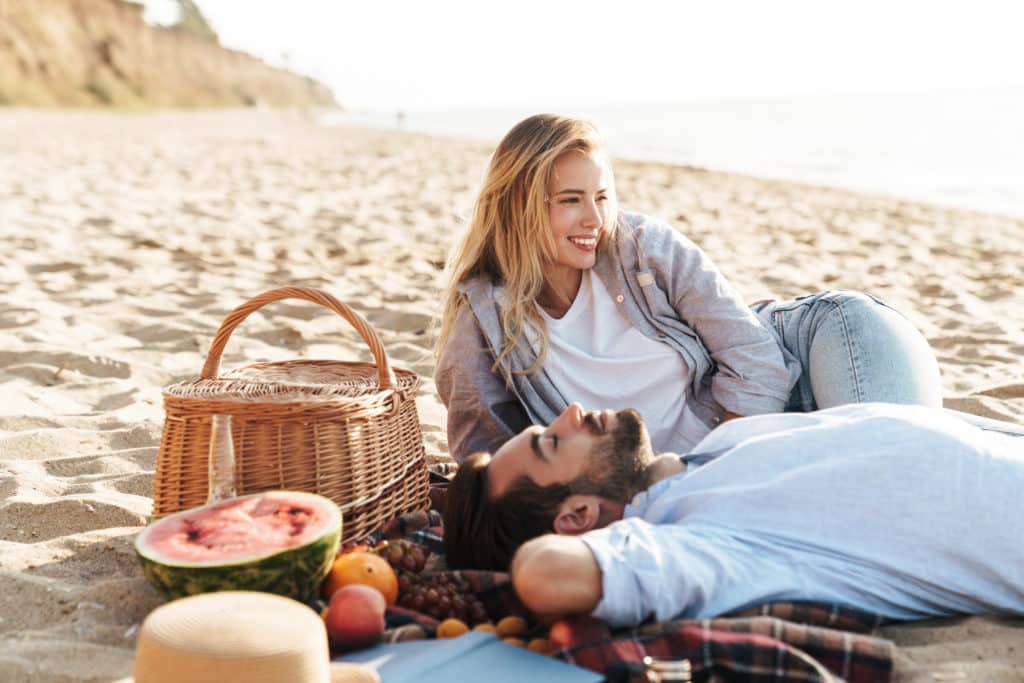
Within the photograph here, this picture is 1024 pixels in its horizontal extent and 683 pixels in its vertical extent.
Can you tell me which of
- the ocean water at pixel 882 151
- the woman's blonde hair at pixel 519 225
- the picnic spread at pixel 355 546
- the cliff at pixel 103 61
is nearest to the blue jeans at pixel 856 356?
the woman's blonde hair at pixel 519 225

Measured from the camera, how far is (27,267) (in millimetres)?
6504

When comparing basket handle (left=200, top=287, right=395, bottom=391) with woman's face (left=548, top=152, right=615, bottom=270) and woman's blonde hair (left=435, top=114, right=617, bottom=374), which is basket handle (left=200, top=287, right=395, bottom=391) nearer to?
woman's blonde hair (left=435, top=114, right=617, bottom=374)

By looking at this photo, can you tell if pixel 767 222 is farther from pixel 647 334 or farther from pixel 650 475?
pixel 650 475

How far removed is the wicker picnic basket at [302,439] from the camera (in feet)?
9.25

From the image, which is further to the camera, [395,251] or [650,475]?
[395,251]

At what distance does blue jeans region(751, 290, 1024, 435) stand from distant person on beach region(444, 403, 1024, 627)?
2.28 ft

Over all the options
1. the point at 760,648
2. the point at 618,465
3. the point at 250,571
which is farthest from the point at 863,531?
the point at 250,571

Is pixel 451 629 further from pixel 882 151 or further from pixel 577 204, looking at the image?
pixel 882 151

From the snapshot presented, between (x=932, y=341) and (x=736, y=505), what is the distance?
3.41m

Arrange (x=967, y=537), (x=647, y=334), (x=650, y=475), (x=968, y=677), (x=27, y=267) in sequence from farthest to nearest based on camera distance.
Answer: (x=27, y=267) → (x=647, y=334) → (x=650, y=475) → (x=967, y=537) → (x=968, y=677)

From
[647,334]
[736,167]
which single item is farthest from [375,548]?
[736,167]

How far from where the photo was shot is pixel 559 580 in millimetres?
2199

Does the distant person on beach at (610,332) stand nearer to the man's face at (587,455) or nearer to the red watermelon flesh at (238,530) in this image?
the man's face at (587,455)

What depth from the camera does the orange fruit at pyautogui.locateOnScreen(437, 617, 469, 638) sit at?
7.80 feet
